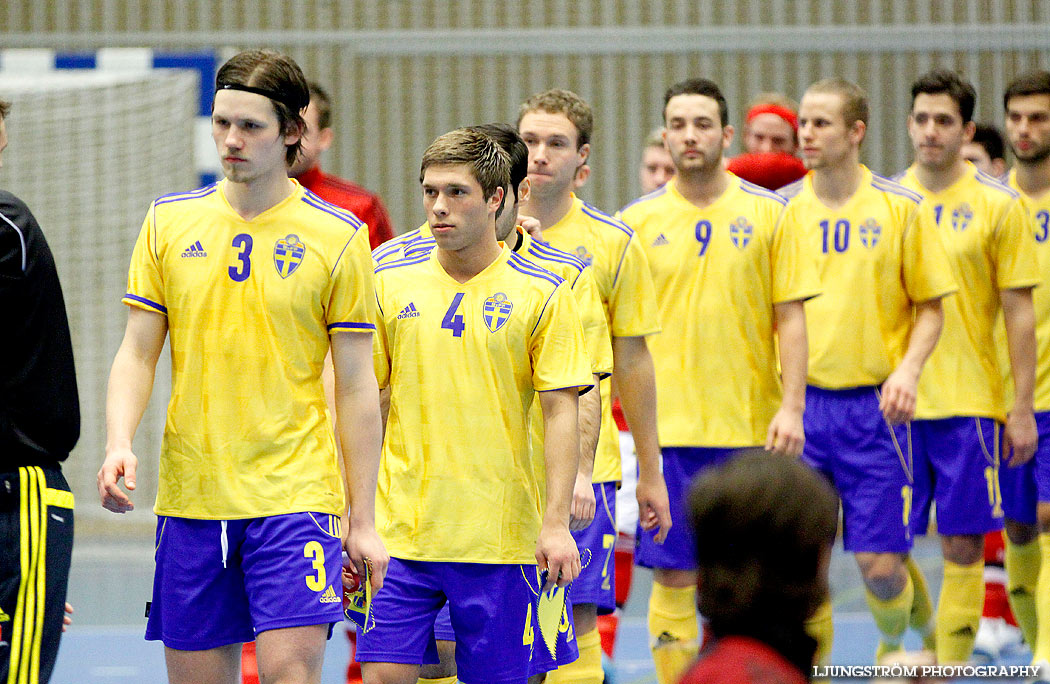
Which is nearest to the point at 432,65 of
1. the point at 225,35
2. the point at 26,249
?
the point at 225,35

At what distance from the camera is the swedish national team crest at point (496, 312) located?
12.6 feet

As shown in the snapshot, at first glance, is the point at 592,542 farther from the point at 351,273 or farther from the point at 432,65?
the point at 432,65

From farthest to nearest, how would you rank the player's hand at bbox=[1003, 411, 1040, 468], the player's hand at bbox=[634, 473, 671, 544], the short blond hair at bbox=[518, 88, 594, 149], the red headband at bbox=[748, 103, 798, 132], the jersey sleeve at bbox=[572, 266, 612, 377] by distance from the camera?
the red headband at bbox=[748, 103, 798, 132] → the player's hand at bbox=[1003, 411, 1040, 468] → the short blond hair at bbox=[518, 88, 594, 149] → the player's hand at bbox=[634, 473, 671, 544] → the jersey sleeve at bbox=[572, 266, 612, 377]

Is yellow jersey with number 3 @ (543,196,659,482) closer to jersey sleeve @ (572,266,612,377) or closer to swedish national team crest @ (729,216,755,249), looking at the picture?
jersey sleeve @ (572,266,612,377)

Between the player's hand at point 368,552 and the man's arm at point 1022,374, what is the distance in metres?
3.49

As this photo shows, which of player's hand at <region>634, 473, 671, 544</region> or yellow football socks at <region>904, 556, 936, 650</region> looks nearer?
player's hand at <region>634, 473, 671, 544</region>

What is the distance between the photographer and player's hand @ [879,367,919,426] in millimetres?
5445

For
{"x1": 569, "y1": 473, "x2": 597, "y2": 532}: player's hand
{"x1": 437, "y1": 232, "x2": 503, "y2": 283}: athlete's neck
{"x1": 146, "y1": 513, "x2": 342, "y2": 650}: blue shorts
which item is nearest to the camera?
{"x1": 146, "y1": 513, "x2": 342, "y2": 650}: blue shorts

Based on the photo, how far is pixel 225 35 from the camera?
10.3 m

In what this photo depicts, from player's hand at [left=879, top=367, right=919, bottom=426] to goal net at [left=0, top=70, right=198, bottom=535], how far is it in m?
5.52

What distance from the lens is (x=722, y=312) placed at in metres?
5.43

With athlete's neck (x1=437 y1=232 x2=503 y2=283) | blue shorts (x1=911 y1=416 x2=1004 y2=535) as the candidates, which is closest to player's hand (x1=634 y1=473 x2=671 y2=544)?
athlete's neck (x1=437 y1=232 x2=503 y2=283)

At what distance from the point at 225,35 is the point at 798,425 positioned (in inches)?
254

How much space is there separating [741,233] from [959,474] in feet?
4.72
